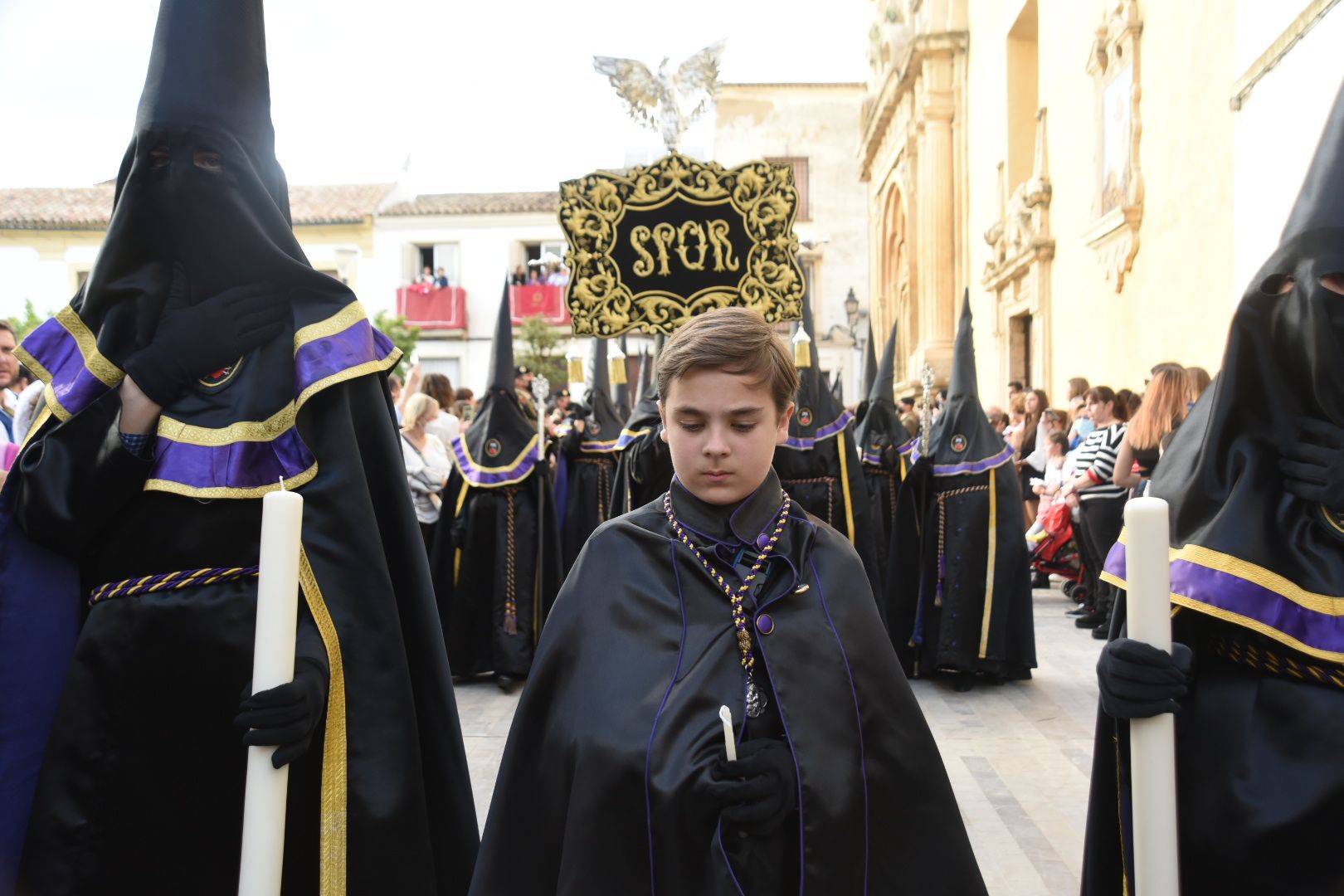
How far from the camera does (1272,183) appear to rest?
8.61 meters

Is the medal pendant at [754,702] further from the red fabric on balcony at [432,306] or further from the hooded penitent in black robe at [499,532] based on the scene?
the red fabric on balcony at [432,306]

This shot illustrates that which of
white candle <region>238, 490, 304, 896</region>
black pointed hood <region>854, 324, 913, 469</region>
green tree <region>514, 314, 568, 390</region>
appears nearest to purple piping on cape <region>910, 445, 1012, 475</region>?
black pointed hood <region>854, 324, 913, 469</region>

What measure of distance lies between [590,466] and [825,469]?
228 cm

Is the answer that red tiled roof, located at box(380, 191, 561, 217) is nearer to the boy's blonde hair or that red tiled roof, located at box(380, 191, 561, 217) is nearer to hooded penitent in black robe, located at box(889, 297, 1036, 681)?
hooded penitent in black robe, located at box(889, 297, 1036, 681)

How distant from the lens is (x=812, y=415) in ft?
23.4

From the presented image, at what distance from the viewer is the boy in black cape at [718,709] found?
76.7 inches

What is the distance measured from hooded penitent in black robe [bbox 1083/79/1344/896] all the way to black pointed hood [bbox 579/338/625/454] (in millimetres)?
6540

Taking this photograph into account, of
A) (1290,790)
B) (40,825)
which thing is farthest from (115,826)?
(1290,790)

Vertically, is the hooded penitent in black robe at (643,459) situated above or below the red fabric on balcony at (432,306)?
below

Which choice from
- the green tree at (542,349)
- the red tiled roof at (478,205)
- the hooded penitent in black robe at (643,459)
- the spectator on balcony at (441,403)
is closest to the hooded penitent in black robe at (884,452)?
the hooded penitent in black robe at (643,459)

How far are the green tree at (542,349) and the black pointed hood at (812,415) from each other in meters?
23.5

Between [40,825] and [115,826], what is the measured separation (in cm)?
15

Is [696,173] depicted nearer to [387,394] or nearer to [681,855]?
[387,394]

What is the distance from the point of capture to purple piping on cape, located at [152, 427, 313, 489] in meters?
2.49
